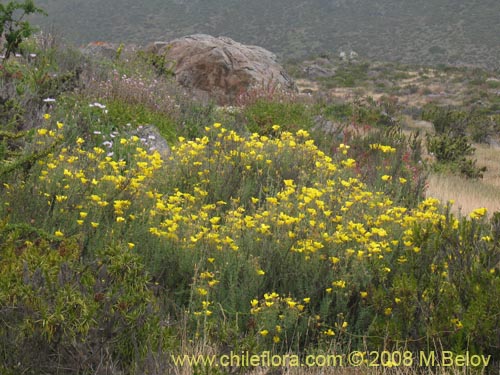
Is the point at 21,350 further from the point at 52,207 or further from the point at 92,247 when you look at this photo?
the point at 52,207

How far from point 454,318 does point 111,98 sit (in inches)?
261

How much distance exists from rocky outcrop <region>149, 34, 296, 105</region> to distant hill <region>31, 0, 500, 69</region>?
37650 millimetres

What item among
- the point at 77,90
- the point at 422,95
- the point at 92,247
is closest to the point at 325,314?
the point at 92,247

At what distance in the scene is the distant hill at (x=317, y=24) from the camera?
54156 mm

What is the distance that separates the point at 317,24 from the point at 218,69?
5044 cm

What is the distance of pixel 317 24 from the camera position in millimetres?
Answer: 63219

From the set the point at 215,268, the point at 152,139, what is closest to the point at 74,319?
the point at 215,268

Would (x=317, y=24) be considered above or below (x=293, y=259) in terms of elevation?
below

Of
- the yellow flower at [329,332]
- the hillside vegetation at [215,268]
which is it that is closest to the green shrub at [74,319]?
the hillside vegetation at [215,268]

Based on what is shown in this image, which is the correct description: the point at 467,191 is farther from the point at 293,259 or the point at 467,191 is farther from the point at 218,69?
the point at 218,69

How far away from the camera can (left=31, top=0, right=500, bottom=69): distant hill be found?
54.2m

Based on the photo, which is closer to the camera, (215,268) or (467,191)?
(215,268)

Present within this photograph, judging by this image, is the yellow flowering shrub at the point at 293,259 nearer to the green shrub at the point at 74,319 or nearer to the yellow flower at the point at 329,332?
the yellow flower at the point at 329,332

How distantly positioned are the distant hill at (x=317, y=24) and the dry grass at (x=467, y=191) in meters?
41.8
